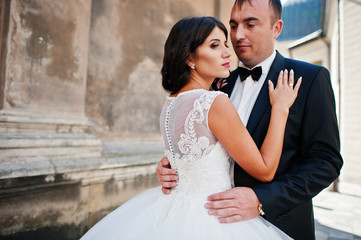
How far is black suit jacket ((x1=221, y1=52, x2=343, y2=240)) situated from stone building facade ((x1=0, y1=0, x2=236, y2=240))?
204cm

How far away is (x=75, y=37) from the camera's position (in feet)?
10.4

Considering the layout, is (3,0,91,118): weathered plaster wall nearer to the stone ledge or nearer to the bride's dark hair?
the stone ledge

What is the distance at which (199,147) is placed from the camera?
5.08 feet

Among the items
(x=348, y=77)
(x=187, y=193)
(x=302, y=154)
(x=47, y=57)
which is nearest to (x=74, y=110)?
(x=47, y=57)

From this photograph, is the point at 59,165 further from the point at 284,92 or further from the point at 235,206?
the point at 284,92

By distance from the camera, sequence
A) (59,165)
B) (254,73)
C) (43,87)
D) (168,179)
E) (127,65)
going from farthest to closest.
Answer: (127,65), (43,87), (59,165), (254,73), (168,179)

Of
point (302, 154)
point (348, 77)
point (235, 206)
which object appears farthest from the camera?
point (348, 77)

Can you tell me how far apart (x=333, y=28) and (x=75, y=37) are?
993 centimetres

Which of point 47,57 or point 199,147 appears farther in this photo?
point 47,57

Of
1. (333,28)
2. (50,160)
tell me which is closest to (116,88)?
(50,160)

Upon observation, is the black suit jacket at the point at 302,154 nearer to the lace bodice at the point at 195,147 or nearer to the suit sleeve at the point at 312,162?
the suit sleeve at the point at 312,162

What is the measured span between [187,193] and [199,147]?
0.29 metres

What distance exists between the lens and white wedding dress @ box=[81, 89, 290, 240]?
137 centimetres

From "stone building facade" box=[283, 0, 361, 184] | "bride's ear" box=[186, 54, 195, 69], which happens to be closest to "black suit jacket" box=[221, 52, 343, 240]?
"bride's ear" box=[186, 54, 195, 69]
